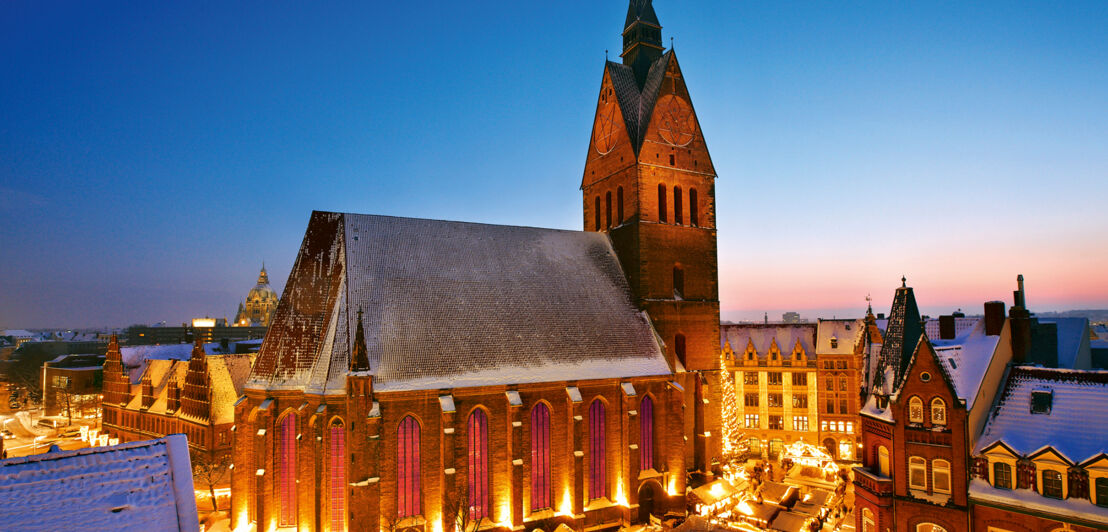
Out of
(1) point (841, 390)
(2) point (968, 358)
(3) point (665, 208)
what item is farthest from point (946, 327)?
(1) point (841, 390)

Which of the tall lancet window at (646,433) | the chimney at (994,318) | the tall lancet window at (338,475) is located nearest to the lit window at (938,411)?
the chimney at (994,318)

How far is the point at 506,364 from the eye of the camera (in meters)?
31.7

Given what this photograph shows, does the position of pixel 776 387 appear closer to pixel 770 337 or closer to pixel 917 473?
pixel 770 337

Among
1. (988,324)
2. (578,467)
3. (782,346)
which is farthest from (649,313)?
(782,346)

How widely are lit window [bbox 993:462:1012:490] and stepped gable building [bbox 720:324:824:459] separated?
1329 inches

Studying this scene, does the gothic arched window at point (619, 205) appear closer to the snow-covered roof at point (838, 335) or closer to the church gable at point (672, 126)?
the church gable at point (672, 126)

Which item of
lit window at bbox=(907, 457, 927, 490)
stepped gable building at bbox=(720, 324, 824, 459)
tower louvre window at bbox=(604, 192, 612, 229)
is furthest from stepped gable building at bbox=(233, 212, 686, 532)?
stepped gable building at bbox=(720, 324, 824, 459)

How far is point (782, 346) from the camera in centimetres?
6309

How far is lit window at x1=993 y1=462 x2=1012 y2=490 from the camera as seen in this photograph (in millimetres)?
25906

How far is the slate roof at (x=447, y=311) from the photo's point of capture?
29.5 m

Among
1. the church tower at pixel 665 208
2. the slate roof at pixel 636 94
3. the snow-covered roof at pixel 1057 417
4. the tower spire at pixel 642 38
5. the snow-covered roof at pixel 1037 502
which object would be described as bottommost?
the snow-covered roof at pixel 1037 502

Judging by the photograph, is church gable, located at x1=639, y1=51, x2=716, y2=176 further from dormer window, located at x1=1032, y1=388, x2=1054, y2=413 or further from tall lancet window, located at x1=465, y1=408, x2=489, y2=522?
dormer window, located at x1=1032, y1=388, x2=1054, y2=413

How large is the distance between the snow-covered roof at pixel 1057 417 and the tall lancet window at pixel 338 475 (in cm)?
2922

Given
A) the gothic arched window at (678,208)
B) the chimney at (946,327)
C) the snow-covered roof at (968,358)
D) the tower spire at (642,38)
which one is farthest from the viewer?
the tower spire at (642,38)
